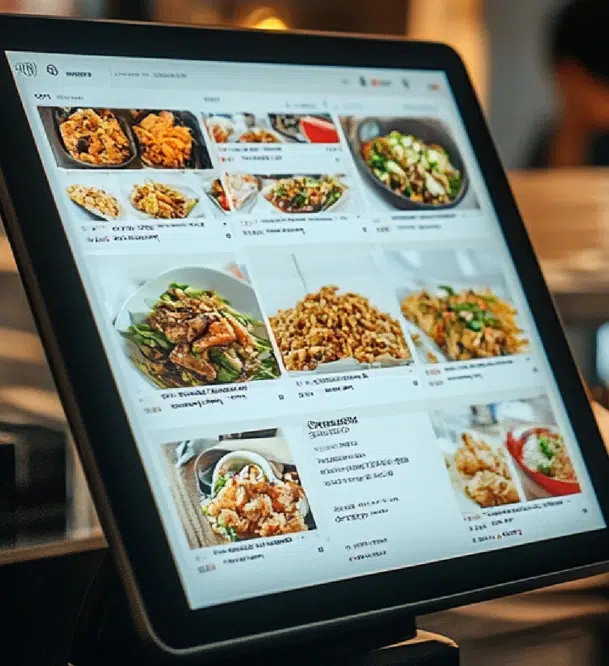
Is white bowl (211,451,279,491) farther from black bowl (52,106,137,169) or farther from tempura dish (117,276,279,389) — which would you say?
black bowl (52,106,137,169)

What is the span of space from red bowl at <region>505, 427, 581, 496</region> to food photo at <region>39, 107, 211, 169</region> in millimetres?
211

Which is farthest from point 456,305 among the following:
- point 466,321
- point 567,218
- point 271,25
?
point 567,218

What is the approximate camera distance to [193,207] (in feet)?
1.90

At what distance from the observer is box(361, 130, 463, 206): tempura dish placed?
2.14 ft

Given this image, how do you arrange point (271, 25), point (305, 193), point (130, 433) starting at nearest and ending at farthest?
point (130, 433), point (305, 193), point (271, 25)

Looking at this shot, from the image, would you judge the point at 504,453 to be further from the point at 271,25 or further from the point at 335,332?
the point at 271,25

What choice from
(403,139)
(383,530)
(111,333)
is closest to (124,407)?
(111,333)

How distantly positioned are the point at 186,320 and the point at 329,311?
0.26 feet

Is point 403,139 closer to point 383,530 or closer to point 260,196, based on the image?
point 260,196

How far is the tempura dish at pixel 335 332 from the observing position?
1.90 feet

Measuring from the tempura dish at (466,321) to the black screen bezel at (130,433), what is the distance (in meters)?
0.03

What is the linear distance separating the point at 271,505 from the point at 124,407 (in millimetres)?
81

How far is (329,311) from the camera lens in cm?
60

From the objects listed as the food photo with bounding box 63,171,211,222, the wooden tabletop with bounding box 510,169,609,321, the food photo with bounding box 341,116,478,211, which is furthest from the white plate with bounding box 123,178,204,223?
the wooden tabletop with bounding box 510,169,609,321
